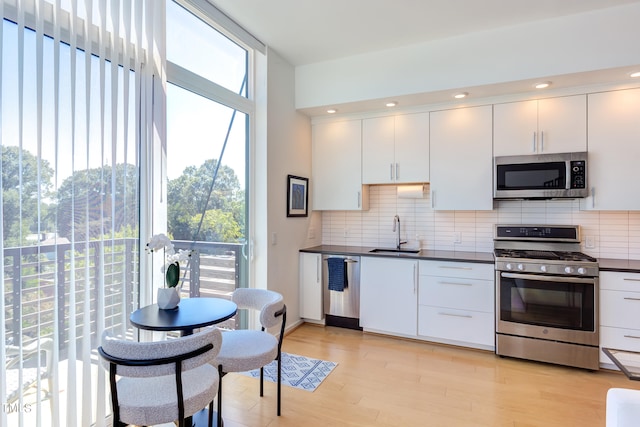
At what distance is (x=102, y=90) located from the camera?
1.89m

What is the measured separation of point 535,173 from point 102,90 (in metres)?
3.55

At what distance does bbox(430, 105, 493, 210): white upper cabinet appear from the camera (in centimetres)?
345

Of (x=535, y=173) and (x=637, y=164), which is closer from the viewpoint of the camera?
(x=637, y=164)

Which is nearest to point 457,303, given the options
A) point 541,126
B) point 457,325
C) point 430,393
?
point 457,325

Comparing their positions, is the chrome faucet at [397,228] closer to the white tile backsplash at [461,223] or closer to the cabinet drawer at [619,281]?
the white tile backsplash at [461,223]

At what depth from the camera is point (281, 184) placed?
3.66 meters

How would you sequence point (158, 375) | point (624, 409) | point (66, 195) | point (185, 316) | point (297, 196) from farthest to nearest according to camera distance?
point (297, 196) < point (185, 316) < point (66, 195) < point (158, 375) < point (624, 409)

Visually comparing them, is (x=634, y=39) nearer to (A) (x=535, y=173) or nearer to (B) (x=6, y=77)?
(A) (x=535, y=173)

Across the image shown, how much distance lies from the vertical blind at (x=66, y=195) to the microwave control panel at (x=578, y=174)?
3567mm

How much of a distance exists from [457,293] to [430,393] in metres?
1.10

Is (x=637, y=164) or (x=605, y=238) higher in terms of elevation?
(x=637, y=164)

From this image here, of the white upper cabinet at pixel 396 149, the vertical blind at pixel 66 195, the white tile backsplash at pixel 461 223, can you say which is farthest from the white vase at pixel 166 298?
the white tile backsplash at pixel 461 223

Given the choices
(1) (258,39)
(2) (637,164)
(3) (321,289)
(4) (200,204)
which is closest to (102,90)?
(4) (200,204)

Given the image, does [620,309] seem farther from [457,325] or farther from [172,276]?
[172,276]
